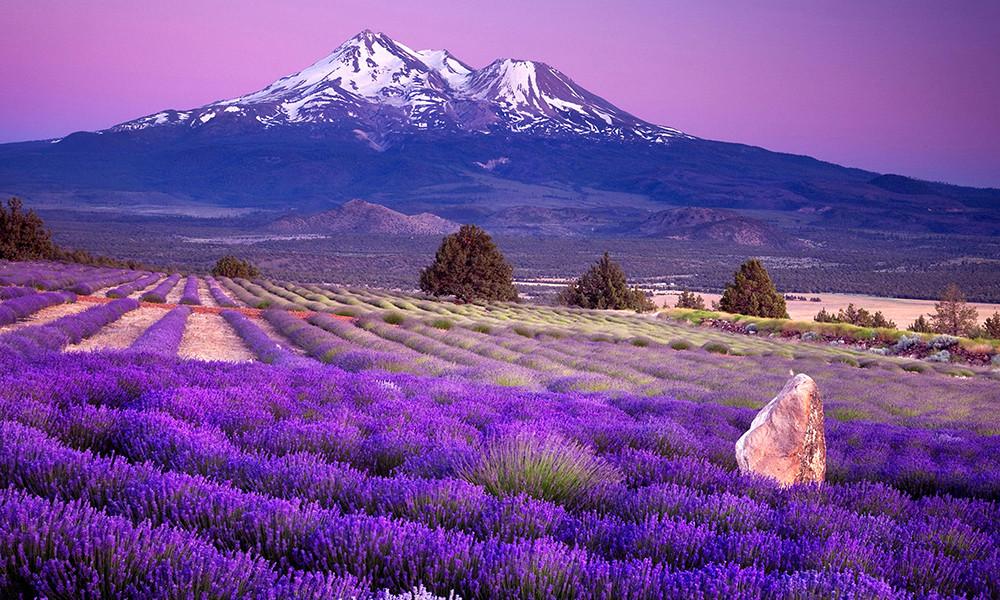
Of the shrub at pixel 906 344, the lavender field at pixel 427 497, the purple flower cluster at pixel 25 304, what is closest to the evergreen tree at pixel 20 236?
the purple flower cluster at pixel 25 304

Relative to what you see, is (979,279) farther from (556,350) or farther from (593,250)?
(556,350)

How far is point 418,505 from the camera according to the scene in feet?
11.5

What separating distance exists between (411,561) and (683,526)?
1213mm

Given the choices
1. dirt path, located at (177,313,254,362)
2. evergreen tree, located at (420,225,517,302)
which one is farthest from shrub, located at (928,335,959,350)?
dirt path, located at (177,313,254,362)

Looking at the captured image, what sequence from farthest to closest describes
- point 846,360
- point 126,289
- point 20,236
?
point 20,236
point 126,289
point 846,360

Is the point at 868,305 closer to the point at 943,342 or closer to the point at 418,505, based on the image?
the point at 943,342

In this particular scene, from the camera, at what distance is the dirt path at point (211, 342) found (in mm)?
15117

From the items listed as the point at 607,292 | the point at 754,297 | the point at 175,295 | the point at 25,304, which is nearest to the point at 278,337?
the point at 25,304

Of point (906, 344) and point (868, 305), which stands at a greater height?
point (906, 344)

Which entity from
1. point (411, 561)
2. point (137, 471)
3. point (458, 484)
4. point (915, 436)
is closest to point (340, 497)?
point (458, 484)

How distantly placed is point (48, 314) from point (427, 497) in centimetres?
1811

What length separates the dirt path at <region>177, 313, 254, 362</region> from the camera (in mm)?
15117

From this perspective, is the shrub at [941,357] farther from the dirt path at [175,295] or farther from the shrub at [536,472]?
the shrub at [536,472]

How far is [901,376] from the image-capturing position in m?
20.0
